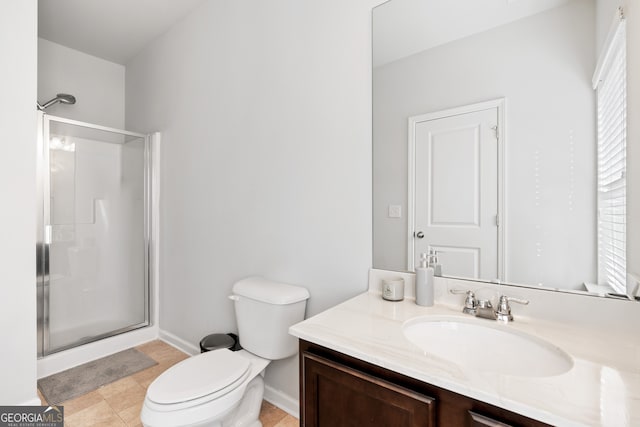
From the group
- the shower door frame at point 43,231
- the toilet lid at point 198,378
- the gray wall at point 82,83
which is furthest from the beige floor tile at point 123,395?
the gray wall at point 82,83

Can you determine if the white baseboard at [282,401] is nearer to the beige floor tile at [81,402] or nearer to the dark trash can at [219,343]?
the dark trash can at [219,343]

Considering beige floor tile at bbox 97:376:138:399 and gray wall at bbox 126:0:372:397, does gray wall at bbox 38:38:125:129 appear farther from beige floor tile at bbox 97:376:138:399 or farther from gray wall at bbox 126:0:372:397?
beige floor tile at bbox 97:376:138:399

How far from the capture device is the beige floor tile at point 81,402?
1.76 metres

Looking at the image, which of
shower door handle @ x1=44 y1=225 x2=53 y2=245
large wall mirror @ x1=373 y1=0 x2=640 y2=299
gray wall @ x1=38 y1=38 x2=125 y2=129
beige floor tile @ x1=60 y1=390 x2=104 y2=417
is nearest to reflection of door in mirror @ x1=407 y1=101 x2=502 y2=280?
large wall mirror @ x1=373 y1=0 x2=640 y2=299

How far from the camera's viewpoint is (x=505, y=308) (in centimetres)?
105

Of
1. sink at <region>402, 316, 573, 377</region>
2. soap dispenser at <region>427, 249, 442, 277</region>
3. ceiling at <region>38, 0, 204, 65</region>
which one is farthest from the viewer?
ceiling at <region>38, 0, 204, 65</region>

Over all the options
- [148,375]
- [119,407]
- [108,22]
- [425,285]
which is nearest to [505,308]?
[425,285]

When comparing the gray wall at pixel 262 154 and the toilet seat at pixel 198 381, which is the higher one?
the gray wall at pixel 262 154

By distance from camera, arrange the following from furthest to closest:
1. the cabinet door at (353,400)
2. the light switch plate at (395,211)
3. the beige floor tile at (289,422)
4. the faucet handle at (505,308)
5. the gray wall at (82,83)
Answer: the gray wall at (82,83)
the beige floor tile at (289,422)
the light switch plate at (395,211)
the faucet handle at (505,308)
the cabinet door at (353,400)

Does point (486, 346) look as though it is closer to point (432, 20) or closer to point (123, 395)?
point (432, 20)

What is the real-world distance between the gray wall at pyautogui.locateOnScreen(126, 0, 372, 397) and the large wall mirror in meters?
0.15

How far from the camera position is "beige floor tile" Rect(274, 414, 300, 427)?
164 centimetres

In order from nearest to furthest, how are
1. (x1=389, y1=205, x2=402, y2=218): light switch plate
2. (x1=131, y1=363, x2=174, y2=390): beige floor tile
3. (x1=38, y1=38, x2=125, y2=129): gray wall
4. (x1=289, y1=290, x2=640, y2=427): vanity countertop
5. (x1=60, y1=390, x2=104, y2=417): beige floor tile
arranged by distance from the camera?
(x1=289, y1=290, x2=640, y2=427): vanity countertop < (x1=389, y1=205, x2=402, y2=218): light switch plate < (x1=60, y1=390, x2=104, y2=417): beige floor tile < (x1=131, y1=363, x2=174, y2=390): beige floor tile < (x1=38, y1=38, x2=125, y2=129): gray wall

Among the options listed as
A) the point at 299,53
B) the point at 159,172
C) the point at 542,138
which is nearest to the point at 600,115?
the point at 542,138
